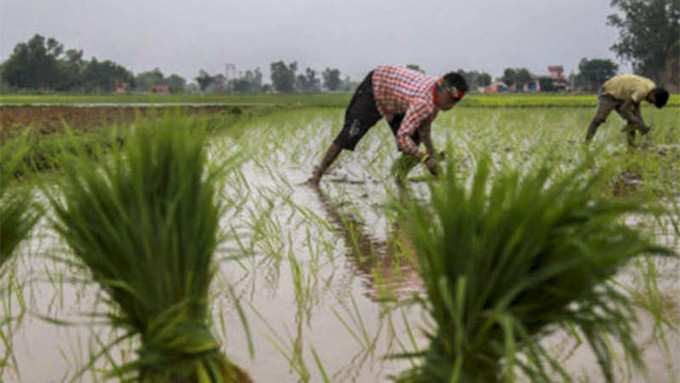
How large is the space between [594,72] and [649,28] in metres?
47.1

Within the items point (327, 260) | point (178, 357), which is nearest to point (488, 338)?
point (178, 357)

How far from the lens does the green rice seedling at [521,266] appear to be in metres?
1.12

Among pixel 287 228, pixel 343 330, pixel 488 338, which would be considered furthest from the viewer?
pixel 287 228

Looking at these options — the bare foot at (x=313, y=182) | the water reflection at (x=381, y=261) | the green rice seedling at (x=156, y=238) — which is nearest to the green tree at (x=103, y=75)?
the bare foot at (x=313, y=182)

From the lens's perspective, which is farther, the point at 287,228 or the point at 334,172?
the point at 334,172

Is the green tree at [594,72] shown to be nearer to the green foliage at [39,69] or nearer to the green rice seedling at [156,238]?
the green foliage at [39,69]

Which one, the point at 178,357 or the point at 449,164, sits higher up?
the point at 449,164

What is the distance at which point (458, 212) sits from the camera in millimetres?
1187

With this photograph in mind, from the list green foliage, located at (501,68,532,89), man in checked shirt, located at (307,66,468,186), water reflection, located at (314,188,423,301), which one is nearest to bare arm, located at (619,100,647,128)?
man in checked shirt, located at (307,66,468,186)

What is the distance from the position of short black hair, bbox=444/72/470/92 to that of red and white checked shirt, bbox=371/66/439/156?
169 mm

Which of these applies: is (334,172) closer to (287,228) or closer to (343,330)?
(287,228)

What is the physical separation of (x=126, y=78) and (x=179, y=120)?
99803mm

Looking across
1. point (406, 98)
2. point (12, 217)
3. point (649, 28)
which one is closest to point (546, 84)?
point (649, 28)

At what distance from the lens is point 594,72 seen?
9862 centimetres
